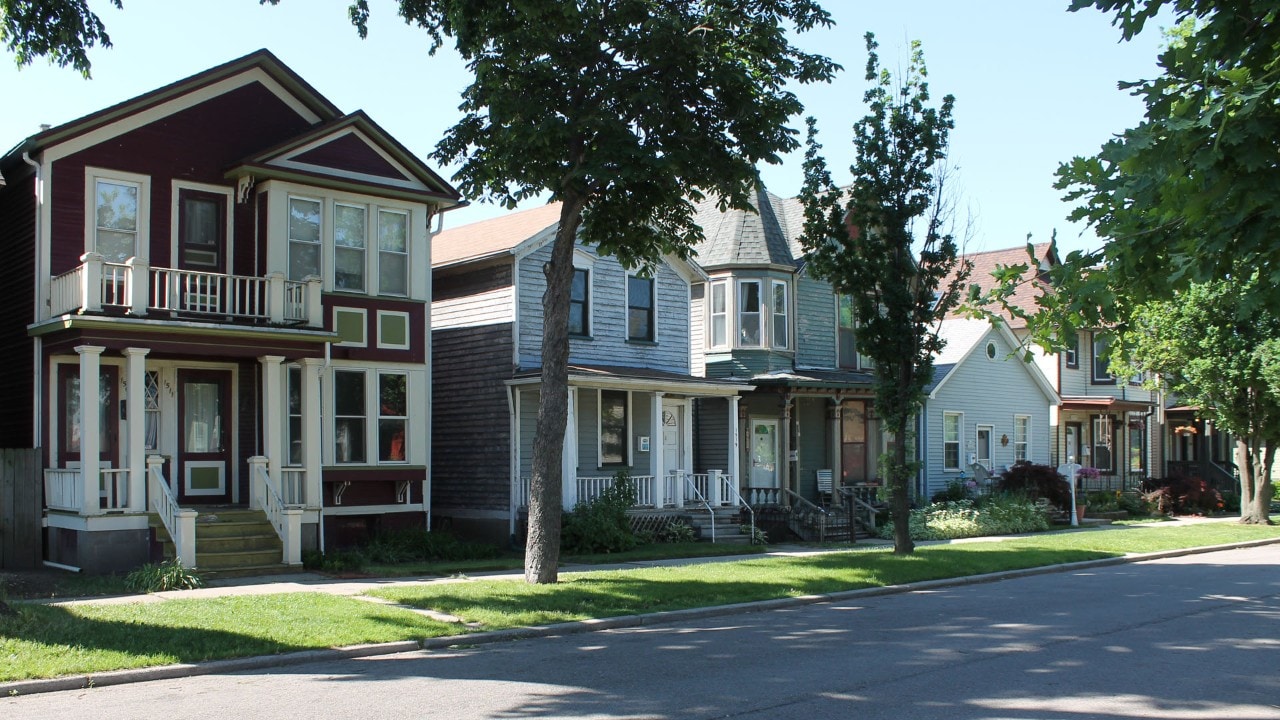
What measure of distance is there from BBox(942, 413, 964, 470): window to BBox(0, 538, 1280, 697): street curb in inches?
583

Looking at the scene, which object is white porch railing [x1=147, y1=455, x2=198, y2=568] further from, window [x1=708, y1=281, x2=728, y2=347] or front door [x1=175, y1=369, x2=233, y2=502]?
window [x1=708, y1=281, x2=728, y2=347]

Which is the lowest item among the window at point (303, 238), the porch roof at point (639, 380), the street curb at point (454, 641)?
the street curb at point (454, 641)

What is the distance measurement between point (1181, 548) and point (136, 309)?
2021 centimetres

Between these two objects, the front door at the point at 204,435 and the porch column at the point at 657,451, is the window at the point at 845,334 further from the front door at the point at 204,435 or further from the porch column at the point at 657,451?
the front door at the point at 204,435

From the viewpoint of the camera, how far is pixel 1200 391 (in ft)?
96.6

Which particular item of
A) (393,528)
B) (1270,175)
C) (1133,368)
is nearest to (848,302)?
(1133,368)

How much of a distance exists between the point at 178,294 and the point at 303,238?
124 inches

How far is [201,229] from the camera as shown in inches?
774

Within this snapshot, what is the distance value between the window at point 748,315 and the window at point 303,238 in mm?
11733

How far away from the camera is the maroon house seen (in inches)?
675

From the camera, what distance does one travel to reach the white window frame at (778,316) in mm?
28578

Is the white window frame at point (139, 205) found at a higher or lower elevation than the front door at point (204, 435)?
higher

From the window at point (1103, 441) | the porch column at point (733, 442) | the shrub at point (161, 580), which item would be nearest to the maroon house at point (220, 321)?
the shrub at point (161, 580)

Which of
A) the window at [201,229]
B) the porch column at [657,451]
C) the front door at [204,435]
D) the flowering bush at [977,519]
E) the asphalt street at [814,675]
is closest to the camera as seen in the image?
the asphalt street at [814,675]
